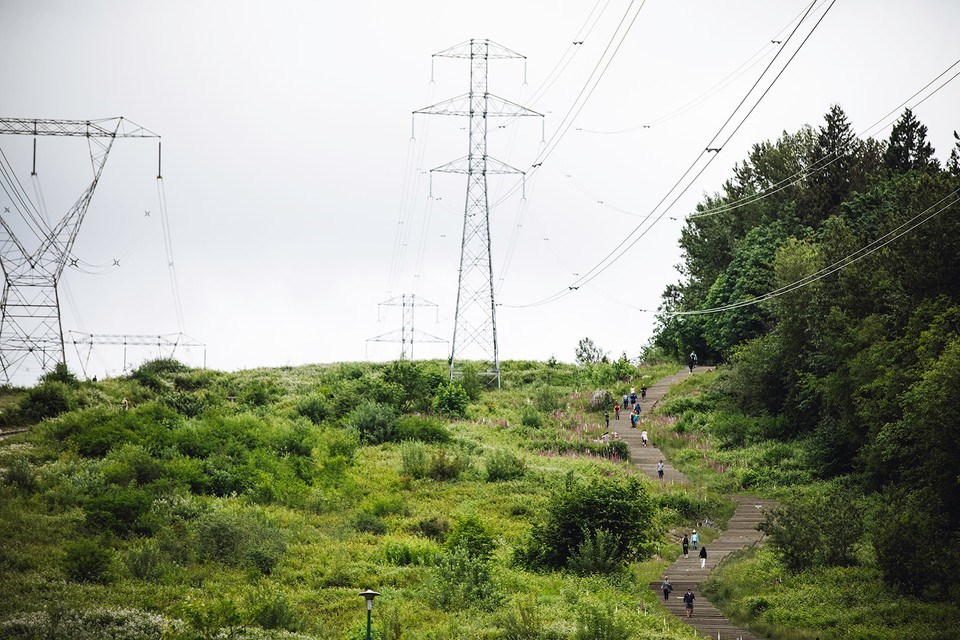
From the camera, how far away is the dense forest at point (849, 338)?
1473 inches

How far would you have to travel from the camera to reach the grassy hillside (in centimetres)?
2917

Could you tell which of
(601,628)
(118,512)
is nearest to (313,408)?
(118,512)

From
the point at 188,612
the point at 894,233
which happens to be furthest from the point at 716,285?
the point at 188,612

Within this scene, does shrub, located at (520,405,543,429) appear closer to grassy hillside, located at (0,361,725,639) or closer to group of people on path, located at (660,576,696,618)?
grassy hillside, located at (0,361,725,639)

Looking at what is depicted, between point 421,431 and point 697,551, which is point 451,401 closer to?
point 421,431

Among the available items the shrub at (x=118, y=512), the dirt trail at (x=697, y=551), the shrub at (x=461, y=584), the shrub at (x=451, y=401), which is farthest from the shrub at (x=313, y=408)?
the shrub at (x=461, y=584)

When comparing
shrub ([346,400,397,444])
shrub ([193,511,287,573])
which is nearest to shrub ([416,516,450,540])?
shrub ([193,511,287,573])

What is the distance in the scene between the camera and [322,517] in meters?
43.4

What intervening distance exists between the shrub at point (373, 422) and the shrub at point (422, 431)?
0.58 metres

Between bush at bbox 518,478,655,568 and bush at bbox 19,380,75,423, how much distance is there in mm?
31204

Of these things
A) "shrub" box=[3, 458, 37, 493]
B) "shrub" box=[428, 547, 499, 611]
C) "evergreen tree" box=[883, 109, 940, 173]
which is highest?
"evergreen tree" box=[883, 109, 940, 173]

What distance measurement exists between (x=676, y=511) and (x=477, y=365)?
43.1 meters

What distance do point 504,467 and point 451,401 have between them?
16.5 meters

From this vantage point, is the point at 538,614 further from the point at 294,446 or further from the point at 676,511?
the point at 294,446
